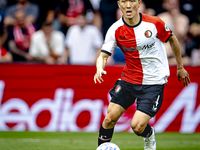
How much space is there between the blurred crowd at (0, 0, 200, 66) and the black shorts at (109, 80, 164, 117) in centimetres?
407

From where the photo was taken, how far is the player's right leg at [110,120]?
5.27m

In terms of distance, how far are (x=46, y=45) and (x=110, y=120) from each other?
532cm

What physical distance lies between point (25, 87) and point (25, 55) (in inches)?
47.8

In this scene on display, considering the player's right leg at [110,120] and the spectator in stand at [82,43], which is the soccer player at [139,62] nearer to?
the player's right leg at [110,120]

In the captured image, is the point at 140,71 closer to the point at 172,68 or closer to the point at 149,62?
the point at 149,62

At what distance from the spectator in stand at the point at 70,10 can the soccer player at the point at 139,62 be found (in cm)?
584

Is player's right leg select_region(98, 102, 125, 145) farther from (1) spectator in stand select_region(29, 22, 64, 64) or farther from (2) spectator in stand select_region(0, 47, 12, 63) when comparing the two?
(2) spectator in stand select_region(0, 47, 12, 63)

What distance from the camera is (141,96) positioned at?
17.7 feet

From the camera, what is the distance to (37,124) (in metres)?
9.13

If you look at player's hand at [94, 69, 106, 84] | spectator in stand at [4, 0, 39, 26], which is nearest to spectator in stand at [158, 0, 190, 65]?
spectator in stand at [4, 0, 39, 26]

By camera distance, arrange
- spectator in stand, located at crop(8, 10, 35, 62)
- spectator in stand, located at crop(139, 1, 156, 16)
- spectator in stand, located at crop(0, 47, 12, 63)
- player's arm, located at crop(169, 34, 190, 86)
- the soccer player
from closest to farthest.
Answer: the soccer player
player's arm, located at crop(169, 34, 190, 86)
spectator in stand, located at crop(8, 10, 35, 62)
spectator in stand, located at crop(0, 47, 12, 63)
spectator in stand, located at crop(139, 1, 156, 16)

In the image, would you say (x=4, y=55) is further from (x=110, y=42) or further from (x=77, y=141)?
(x=110, y=42)

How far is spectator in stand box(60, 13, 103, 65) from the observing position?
1012cm

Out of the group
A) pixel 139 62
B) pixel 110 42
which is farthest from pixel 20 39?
pixel 139 62
